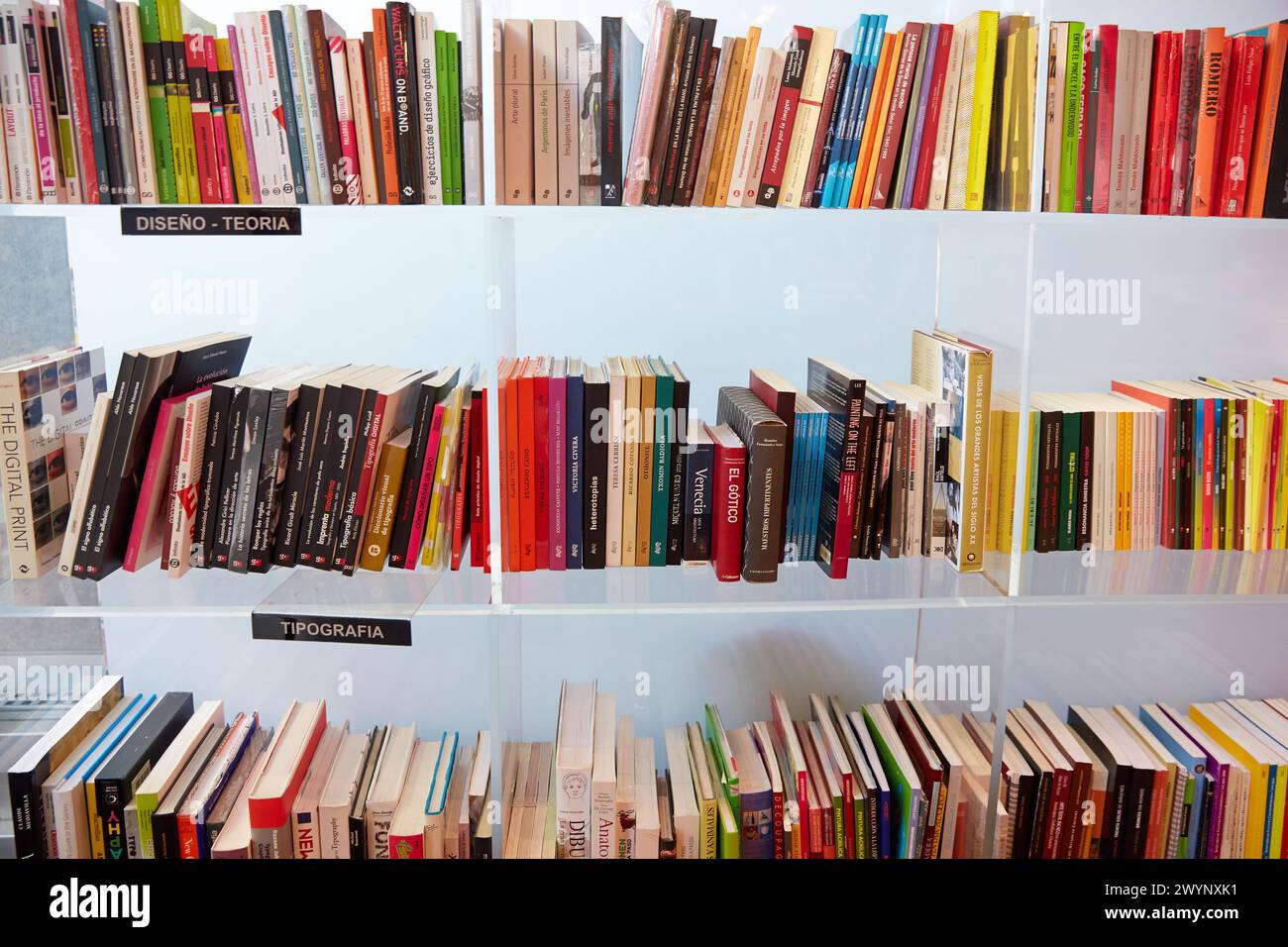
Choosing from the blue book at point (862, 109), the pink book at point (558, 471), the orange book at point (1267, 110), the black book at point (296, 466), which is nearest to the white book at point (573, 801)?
the pink book at point (558, 471)

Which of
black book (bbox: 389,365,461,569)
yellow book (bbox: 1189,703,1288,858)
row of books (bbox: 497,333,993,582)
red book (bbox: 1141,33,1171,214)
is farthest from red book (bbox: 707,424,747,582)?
yellow book (bbox: 1189,703,1288,858)

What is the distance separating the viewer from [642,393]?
5.38 ft

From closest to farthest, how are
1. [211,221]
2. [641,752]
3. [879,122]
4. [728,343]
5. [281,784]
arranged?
1. [211,221]
2. [879,122]
3. [281,784]
4. [641,752]
5. [728,343]

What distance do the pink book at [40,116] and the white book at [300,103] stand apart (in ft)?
1.17

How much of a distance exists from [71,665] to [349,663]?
0.58 metres

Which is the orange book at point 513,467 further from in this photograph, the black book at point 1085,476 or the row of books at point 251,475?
the black book at point 1085,476

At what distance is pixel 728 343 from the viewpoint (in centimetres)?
210

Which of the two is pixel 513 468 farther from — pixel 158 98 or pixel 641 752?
pixel 158 98

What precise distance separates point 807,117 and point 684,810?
114cm

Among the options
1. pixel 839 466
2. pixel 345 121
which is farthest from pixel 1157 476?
pixel 345 121

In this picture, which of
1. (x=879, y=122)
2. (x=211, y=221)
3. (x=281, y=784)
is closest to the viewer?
(x=211, y=221)

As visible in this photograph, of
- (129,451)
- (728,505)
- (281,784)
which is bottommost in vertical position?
(281,784)

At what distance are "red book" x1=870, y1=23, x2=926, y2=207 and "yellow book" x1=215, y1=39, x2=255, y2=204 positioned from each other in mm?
976
